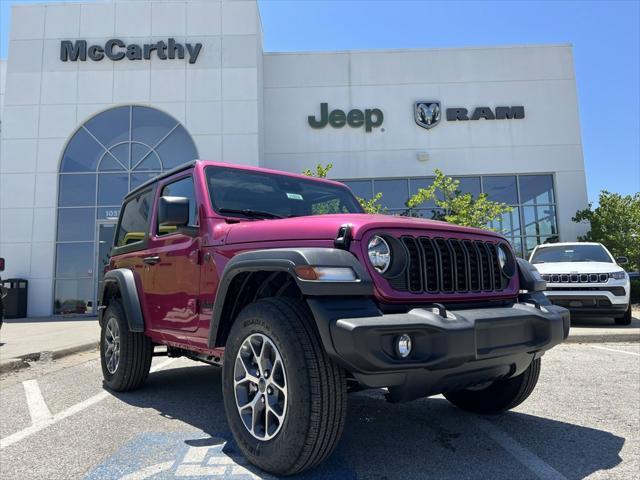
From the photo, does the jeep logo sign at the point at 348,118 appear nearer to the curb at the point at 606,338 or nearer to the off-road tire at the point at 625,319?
the off-road tire at the point at 625,319

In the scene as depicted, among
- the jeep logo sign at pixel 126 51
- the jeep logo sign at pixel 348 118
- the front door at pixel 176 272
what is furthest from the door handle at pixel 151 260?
the jeep logo sign at pixel 126 51

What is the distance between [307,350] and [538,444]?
1749 millimetres

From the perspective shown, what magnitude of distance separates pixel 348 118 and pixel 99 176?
30.5ft

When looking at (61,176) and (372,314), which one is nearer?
(372,314)

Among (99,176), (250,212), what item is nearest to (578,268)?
(250,212)

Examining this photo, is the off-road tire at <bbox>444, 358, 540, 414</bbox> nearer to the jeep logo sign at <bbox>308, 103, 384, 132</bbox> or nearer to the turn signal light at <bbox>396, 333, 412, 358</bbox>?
the turn signal light at <bbox>396, 333, 412, 358</bbox>

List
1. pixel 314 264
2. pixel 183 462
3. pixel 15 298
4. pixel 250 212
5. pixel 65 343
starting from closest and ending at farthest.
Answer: pixel 314 264, pixel 183 462, pixel 250 212, pixel 65 343, pixel 15 298

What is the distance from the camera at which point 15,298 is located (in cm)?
1430

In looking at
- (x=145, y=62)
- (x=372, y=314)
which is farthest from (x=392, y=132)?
(x=372, y=314)

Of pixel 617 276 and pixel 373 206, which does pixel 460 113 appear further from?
pixel 617 276

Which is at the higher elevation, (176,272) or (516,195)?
(516,195)

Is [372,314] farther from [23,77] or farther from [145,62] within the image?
[23,77]

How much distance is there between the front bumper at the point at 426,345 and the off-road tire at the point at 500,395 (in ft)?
2.25

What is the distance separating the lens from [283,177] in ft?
12.4
